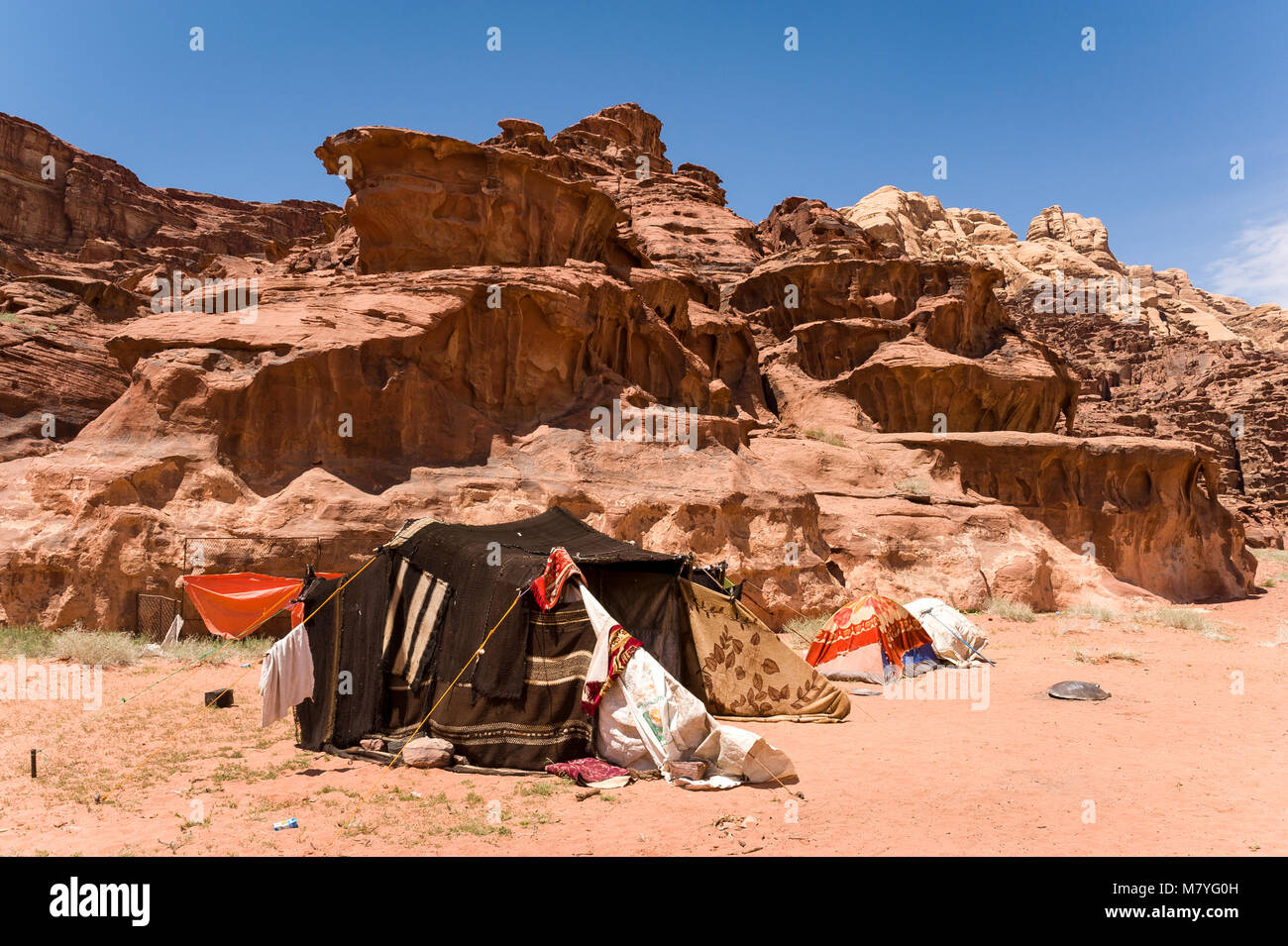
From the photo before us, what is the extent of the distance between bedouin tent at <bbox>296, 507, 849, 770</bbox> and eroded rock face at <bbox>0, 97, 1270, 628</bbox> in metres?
7.59

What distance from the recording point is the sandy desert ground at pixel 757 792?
6.23 meters

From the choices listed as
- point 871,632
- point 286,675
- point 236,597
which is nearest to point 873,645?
point 871,632

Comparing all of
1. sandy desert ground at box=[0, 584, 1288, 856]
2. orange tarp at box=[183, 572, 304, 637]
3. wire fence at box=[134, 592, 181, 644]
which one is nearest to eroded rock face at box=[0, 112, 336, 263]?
wire fence at box=[134, 592, 181, 644]

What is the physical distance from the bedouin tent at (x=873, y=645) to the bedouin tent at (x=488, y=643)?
3.92 meters

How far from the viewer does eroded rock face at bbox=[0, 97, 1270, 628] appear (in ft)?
55.8

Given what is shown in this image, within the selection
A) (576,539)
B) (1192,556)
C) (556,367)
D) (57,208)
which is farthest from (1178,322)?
(57,208)

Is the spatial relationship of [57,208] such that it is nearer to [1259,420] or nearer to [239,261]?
[239,261]

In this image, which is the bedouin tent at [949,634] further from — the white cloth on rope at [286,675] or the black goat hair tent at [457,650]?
the white cloth on rope at [286,675]

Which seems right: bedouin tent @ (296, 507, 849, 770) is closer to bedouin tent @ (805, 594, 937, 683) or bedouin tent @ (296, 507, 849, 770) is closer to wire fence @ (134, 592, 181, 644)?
bedouin tent @ (805, 594, 937, 683)

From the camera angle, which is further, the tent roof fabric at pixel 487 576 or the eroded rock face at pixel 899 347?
the eroded rock face at pixel 899 347

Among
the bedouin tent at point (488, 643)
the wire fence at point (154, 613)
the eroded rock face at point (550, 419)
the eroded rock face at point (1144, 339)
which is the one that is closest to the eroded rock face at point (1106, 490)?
the eroded rock face at point (550, 419)

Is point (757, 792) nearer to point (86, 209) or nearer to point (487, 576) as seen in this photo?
point (487, 576)

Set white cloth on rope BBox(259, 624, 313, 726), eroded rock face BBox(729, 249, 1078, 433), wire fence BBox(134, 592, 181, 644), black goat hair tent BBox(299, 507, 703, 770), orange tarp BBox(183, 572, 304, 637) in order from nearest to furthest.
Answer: black goat hair tent BBox(299, 507, 703, 770)
white cloth on rope BBox(259, 624, 313, 726)
orange tarp BBox(183, 572, 304, 637)
wire fence BBox(134, 592, 181, 644)
eroded rock face BBox(729, 249, 1078, 433)

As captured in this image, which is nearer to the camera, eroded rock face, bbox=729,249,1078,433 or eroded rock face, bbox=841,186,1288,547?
eroded rock face, bbox=729,249,1078,433
